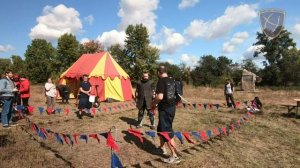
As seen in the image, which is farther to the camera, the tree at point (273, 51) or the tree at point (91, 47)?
the tree at point (91, 47)

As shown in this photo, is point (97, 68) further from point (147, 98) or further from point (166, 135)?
point (166, 135)

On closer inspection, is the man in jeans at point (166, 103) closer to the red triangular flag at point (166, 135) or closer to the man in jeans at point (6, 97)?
the red triangular flag at point (166, 135)

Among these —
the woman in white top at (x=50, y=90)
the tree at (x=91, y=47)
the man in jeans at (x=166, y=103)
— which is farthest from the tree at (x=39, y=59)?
the man in jeans at (x=166, y=103)

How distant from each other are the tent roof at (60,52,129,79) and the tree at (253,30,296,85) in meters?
41.4

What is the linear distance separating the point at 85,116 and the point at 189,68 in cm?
7199

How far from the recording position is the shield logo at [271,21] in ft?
41.0

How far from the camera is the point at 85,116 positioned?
12898mm

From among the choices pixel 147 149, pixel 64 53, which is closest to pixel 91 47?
pixel 64 53

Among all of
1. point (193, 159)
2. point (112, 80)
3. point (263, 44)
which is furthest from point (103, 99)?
point (263, 44)

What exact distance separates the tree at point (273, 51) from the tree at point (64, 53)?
34.5 metres

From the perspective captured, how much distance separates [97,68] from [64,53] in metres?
38.6

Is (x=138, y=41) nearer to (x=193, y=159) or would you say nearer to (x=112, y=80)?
(x=112, y=80)

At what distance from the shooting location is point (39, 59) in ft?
211

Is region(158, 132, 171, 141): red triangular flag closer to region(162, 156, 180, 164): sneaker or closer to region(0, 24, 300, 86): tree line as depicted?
region(162, 156, 180, 164): sneaker
